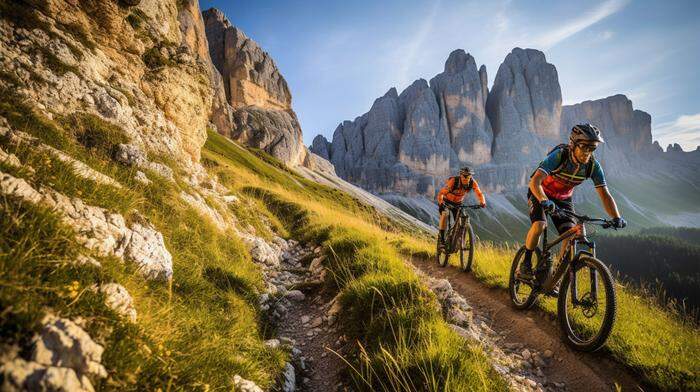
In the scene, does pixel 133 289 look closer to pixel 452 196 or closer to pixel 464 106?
pixel 452 196

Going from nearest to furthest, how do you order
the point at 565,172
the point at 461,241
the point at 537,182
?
the point at 537,182, the point at 565,172, the point at 461,241

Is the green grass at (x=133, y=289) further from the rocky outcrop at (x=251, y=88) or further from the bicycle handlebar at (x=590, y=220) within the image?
the rocky outcrop at (x=251, y=88)

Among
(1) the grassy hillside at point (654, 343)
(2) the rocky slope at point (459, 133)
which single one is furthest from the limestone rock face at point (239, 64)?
(1) the grassy hillside at point (654, 343)

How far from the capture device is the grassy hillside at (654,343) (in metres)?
3.74

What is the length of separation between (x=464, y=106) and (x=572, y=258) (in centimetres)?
17286

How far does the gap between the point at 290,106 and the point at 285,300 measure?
125 metres

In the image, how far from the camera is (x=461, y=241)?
9.27m

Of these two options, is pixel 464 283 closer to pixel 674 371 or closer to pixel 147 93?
pixel 674 371

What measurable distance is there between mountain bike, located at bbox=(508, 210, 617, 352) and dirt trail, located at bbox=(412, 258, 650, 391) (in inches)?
9.2

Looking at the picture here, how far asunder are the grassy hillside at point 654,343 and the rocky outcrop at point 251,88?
97.5m

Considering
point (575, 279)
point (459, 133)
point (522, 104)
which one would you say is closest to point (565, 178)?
point (575, 279)

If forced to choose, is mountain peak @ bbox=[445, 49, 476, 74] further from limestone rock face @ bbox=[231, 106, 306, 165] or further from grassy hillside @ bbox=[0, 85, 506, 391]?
grassy hillside @ bbox=[0, 85, 506, 391]

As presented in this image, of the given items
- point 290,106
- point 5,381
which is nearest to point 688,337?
point 5,381

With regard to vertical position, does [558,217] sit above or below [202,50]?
below
